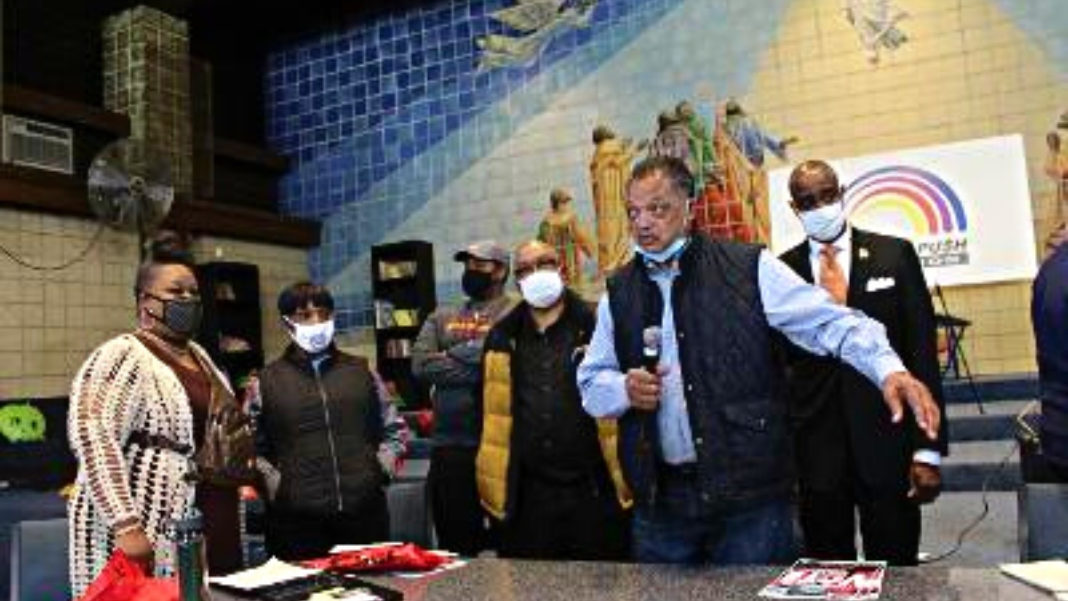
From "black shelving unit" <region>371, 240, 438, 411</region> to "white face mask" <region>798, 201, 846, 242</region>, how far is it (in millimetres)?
5858

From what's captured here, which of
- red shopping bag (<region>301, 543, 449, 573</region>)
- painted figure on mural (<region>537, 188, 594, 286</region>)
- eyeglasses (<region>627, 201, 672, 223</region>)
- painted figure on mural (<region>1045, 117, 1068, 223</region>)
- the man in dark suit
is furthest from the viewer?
painted figure on mural (<region>537, 188, 594, 286</region>)

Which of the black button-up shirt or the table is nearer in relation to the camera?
the table

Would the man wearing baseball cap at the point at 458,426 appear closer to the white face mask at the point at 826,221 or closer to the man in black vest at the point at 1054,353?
the white face mask at the point at 826,221

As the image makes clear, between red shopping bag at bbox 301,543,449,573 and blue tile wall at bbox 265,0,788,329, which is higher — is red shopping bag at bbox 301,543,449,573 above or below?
below

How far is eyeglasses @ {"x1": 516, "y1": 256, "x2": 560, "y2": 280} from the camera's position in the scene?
3.02 meters

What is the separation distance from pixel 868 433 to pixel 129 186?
562 centimetres

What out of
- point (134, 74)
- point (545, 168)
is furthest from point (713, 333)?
point (134, 74)

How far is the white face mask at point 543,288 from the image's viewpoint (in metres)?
2.95

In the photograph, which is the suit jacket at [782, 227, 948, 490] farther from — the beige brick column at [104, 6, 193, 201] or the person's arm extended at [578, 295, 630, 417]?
the beige brick column at [104, 6, 193, 201]

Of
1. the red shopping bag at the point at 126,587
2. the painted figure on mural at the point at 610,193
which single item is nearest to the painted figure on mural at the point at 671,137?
the painted figure on mural at the point at 610,193

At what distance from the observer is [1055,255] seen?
2078mm

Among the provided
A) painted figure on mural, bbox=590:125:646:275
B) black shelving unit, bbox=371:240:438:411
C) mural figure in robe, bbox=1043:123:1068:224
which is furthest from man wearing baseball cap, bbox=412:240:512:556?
mural figure in robe, bbox=1043:123:1068:224

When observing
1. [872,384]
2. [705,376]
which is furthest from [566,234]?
[705,376]

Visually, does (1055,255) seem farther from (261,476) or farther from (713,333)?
(261,476)
